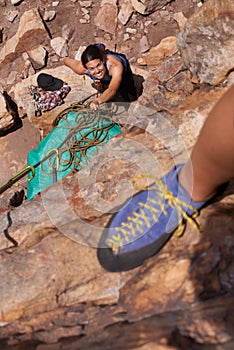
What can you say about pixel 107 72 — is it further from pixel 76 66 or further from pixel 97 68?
pixel 76 66

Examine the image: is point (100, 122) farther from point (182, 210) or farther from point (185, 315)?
point (185, 315)

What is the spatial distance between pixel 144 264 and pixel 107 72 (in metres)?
2.57

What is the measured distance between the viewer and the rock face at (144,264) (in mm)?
1817

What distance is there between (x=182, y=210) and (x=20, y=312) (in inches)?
39.2

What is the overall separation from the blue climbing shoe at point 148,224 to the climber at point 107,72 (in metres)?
2.18

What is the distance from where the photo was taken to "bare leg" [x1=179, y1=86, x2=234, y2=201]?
1.79 m

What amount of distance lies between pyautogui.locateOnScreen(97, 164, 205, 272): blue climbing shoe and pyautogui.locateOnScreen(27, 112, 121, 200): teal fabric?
1.89 meters

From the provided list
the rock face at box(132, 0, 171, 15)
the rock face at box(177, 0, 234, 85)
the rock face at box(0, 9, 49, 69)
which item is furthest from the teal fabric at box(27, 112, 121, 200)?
the rock face at box(132, 0, 171, 15)

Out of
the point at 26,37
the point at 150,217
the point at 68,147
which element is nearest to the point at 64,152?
the point at 68,147

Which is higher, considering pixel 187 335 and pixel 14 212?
pixel 14 212

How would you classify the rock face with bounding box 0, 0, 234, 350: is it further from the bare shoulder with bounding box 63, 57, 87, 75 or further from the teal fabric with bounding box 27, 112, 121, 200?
the bare shoulder with bounding box 63, 57, 87, 75

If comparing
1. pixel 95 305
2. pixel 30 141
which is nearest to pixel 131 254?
pixel 95 305

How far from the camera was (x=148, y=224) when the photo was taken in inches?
84.3

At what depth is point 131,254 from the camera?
2.16 m
